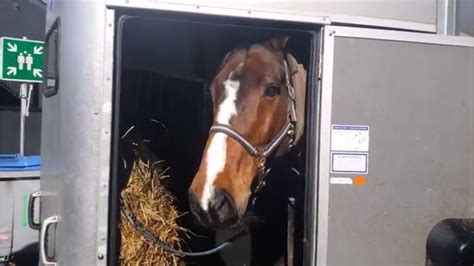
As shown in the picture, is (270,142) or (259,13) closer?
(259,13)

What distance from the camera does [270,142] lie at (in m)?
2.89

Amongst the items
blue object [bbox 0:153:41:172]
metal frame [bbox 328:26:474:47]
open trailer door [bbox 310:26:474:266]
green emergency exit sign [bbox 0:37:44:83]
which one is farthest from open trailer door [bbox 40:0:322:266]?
green emergency exit sign [bbox 0:37:44:83]

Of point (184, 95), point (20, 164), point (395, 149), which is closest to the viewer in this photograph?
point (395, 149)

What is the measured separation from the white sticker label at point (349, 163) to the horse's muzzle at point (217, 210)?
55cm

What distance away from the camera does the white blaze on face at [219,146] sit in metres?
2.59

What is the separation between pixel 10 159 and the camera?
5305mm

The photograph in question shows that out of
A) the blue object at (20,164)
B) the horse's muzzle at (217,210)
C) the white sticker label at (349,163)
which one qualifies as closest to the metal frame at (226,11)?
the white sticker label at (349,163)

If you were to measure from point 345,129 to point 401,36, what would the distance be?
53 centimetres

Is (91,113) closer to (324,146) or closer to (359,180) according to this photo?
(324,146)

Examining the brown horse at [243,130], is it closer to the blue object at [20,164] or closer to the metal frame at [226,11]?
the metal frame at [226,11]

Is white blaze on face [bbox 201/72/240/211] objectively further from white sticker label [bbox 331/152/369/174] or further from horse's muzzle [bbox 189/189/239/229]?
white sticker label [bbox 331/152/369/174]

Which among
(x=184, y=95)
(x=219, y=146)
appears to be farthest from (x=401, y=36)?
(x=184, y=95)

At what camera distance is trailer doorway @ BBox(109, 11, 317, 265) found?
133 inches

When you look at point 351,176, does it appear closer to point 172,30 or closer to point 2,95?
point 172,30
